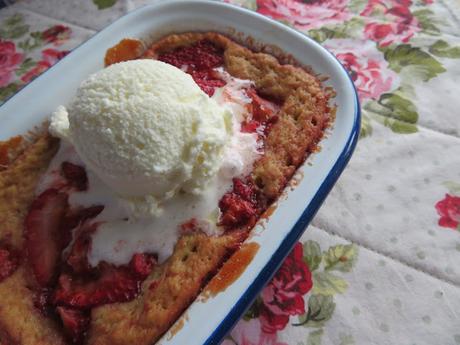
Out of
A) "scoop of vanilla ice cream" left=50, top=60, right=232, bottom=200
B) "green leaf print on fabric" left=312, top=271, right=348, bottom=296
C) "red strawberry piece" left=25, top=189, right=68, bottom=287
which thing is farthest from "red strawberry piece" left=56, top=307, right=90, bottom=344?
"green leaf print on fabric" left=312, top=271, right=348, bottom=296

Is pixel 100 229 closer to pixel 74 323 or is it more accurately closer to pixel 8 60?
pixel 74 323

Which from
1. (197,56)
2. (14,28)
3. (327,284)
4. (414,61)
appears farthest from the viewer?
(14,28)

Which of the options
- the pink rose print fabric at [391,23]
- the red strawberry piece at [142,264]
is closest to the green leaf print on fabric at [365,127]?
the pink rose print fabric at [391,23]

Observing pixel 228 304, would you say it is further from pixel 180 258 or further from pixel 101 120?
pixel 101 120

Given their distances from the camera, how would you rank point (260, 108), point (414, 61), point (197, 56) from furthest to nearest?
point (414, 61) < point (197, 56) < point (260, 108)

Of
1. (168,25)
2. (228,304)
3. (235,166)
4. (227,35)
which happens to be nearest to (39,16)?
(168,25)

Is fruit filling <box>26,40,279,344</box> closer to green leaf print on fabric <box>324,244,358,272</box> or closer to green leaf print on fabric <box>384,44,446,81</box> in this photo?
green leaf print on fabric <box>324,244,358,272</box>

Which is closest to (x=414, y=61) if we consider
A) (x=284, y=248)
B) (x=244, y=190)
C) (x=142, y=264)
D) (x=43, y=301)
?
(x=244, y=190)

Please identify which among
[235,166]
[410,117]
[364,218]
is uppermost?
[235,166]
